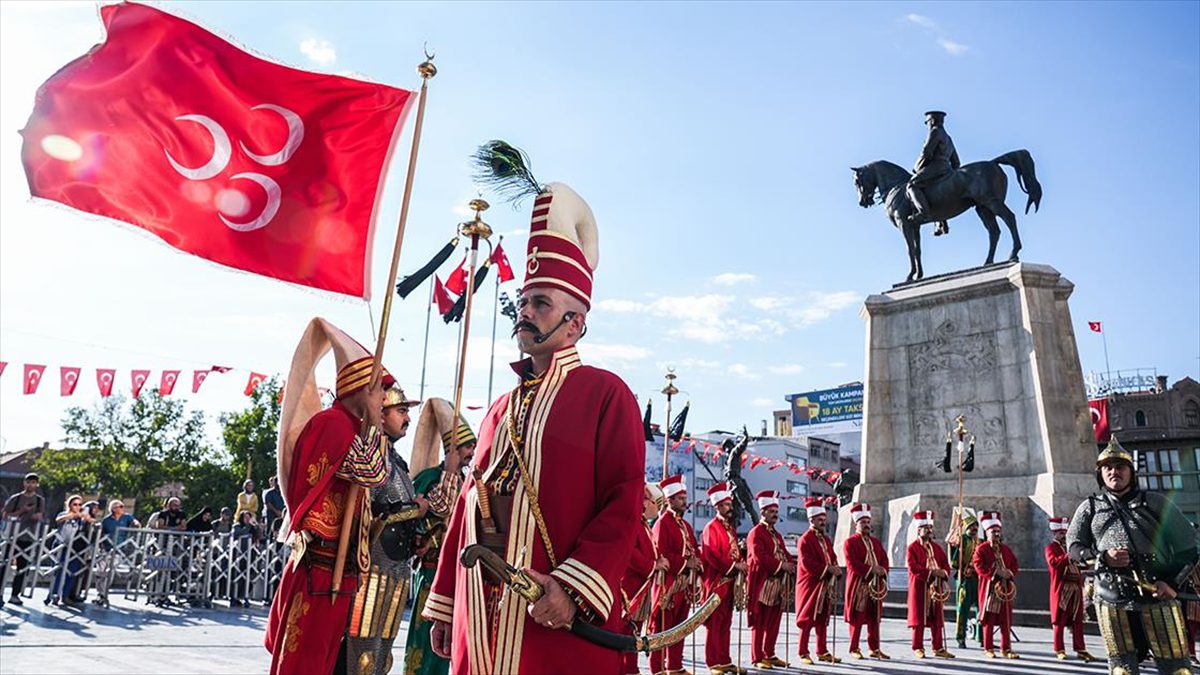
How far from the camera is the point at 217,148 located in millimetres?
5598

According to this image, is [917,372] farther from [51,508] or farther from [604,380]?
[51,508]

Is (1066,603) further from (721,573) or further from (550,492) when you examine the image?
(550,492)

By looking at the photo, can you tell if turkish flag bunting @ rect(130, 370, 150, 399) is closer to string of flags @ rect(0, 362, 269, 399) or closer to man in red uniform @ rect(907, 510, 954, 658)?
string of flags @ rect(0, 362, 269, 399)

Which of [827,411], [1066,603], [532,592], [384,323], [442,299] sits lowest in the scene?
[1066,603]

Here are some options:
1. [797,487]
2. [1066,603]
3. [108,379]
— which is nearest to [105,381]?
[108,379]

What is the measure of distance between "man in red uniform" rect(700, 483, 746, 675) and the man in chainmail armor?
4385mm

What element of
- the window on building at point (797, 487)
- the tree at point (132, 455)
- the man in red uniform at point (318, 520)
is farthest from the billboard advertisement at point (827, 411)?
the man in red uniform at point (318, 520)

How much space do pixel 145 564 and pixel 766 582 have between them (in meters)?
12.0

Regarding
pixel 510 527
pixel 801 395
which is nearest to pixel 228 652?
pixel 510 527

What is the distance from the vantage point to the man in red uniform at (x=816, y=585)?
11938 millimetres

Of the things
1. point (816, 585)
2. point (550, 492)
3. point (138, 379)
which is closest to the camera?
point (550, 492)

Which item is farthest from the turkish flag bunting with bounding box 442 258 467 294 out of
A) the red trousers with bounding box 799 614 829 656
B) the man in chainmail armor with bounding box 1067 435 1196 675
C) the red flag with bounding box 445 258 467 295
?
the man in chainmail armor with bounding box 1067 435 1196 675

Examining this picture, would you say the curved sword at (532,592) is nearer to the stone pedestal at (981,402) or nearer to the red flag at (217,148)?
the red flag at (217,148)

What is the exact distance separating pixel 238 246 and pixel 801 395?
90.7 metres
